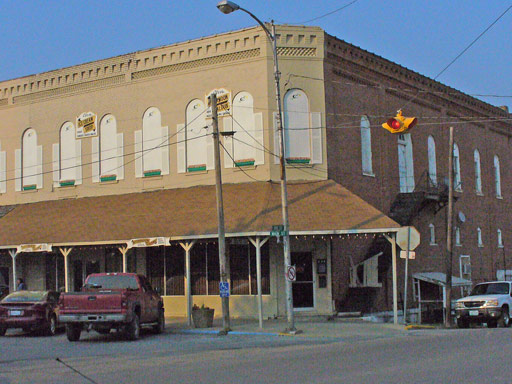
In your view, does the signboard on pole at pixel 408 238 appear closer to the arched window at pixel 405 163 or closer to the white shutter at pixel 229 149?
the white shutter at pixel 229 149

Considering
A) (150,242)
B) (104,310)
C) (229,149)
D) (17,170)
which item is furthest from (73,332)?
A: (17,170)

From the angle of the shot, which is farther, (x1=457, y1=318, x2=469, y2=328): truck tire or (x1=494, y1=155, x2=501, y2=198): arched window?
(x1=494, y1=155, x2=501, y2=198): arched window

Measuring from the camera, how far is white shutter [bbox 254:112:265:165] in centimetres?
2708

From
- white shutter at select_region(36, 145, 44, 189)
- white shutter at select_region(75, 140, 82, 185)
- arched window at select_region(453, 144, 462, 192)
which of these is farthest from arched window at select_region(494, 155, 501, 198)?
white shutter at select_region(36, 145, 44, 189)

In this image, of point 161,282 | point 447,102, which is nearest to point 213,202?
point 161,282

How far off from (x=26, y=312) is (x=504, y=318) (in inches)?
648

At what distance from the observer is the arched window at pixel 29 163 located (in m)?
32.7

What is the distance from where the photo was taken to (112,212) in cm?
2814

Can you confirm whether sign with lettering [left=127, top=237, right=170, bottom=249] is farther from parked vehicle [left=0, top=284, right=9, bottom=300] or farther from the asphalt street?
parked vehicle [left=0, top=284, right=9, bottom=300]

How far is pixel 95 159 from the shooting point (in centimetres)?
3119

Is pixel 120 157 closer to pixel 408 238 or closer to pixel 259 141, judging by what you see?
pixel 259 141

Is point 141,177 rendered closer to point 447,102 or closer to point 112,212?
point 112,212

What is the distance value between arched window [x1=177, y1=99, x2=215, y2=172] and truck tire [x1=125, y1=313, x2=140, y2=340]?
9.53 m

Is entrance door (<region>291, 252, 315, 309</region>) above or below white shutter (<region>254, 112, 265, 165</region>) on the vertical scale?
below
